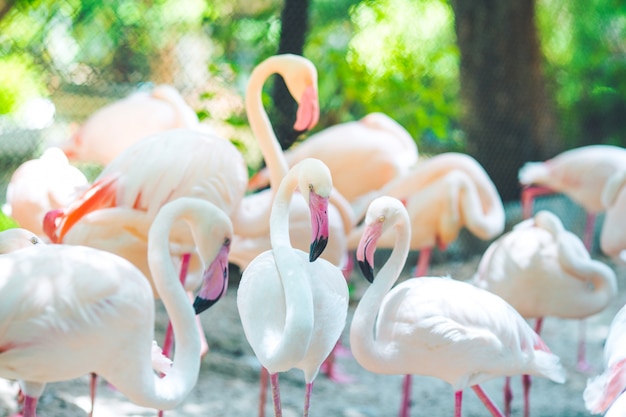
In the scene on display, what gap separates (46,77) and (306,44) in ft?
5.22

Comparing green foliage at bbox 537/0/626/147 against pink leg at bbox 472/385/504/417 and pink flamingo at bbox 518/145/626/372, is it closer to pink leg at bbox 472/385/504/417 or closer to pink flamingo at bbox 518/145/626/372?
pink flamingo at bbox 518/145/626/372

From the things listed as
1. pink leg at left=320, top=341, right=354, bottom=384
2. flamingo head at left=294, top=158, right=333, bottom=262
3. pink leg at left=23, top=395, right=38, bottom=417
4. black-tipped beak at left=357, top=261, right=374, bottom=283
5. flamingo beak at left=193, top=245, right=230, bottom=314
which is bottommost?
pink leg at left=320, top=341, right=354, bottom=384

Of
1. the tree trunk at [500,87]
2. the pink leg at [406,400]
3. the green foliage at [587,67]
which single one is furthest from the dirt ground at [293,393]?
the green foliage at [587,67]

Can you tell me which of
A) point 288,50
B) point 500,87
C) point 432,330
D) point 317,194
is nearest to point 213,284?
point 317,194

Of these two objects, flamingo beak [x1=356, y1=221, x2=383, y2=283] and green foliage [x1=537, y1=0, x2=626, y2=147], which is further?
green foliage [x1=537, y1=0, x2=626, y2=147]

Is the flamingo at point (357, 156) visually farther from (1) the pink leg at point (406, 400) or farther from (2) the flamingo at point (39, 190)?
(1) the pink leg at point (406, 400)

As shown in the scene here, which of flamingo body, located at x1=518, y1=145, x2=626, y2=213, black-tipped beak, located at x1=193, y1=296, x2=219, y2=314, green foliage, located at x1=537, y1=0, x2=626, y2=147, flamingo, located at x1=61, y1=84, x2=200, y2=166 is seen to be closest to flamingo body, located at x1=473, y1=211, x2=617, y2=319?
flamingo body, located at x1=518, y1=145, x2=626, y2=213

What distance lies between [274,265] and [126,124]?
75.6 inches

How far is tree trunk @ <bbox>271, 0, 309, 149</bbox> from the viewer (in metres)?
5.34

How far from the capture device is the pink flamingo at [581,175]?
525 centimetres

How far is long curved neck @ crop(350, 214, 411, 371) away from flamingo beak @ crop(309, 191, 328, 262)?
31 cm

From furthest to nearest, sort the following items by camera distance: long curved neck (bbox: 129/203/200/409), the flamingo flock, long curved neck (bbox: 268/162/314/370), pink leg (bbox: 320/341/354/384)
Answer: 1. pink leg (bbox: 320/341/354/384)
2. long curved neck (bbox: 129/203/200/409)
3. long curved neck (bbox: 268/162/314/370)
4. the flamingo flock

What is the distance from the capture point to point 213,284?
2.81 meters

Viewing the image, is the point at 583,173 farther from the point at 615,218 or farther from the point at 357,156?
the point at 357,156
